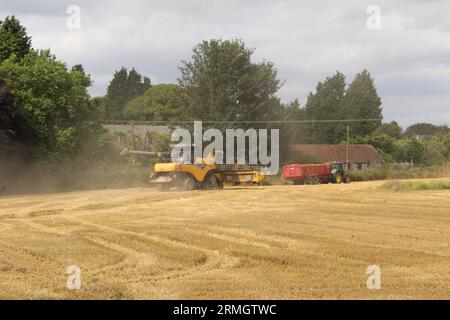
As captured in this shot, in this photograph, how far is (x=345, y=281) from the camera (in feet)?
36.6

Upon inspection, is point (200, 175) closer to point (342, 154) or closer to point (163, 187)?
point (163, 187)

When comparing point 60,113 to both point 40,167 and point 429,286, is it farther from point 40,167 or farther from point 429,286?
Result: point 429,286

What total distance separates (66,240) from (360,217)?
10.2 metres

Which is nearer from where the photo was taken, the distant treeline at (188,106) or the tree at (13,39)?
the distant treeline at (188,106)

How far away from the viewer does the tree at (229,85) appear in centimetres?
6006

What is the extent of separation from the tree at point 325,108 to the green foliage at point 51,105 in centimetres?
6050

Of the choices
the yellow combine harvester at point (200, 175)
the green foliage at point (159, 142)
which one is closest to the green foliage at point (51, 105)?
the yellow combine harvester at point (200, 175)

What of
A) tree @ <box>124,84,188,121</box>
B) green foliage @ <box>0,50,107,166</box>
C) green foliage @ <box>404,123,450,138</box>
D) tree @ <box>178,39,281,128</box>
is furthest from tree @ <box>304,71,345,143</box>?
green foliage @ <box>0,50,107,166</box>

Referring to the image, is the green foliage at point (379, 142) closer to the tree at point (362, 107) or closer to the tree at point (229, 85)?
the tree at point (362, 107)

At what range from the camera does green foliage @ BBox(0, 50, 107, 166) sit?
1501 inches

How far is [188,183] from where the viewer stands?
1355 inches

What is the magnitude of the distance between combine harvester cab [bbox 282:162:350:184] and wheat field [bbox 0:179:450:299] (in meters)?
17.7

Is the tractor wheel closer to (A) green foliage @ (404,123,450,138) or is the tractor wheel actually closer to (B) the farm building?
(B) the farm building
